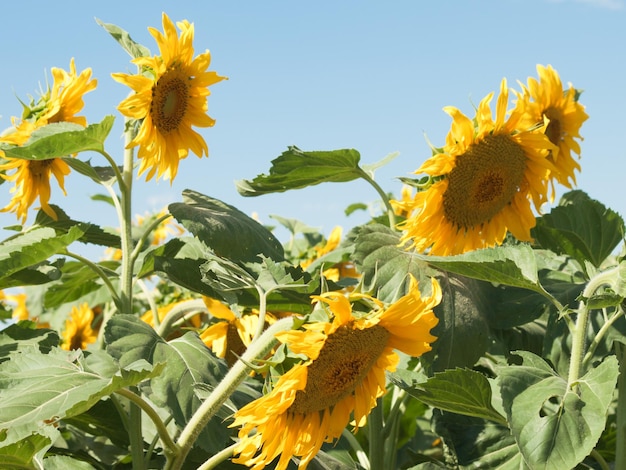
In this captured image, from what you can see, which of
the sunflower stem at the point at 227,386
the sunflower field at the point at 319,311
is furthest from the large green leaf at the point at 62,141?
the sunflower stem at the point at 227,386

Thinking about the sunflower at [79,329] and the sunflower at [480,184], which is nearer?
the sunflower at [480,184]

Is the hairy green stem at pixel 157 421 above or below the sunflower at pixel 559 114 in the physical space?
below

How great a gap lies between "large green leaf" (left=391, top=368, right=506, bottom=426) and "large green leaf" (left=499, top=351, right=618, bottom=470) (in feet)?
0.20

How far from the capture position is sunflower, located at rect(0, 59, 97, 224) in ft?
7.20

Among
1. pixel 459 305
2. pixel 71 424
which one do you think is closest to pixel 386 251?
pixel 459 305

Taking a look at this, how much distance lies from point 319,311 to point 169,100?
3.03 feet

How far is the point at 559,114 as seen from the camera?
251 centimetres

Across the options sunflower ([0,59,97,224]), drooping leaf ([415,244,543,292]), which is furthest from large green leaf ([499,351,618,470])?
sunflower ([0,59,97,224])

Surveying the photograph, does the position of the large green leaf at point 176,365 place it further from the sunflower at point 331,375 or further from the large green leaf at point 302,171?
the large green leaf at point 302,171

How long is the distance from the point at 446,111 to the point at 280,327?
2.29 feet

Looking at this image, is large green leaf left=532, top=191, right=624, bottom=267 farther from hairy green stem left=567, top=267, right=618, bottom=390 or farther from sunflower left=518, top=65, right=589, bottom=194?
hairy green stem left=567, top=267, right=618, bottom=390

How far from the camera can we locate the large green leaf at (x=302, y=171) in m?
1.99

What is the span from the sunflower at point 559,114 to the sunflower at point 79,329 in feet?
5.04

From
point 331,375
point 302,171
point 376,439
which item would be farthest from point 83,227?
point 331,375
